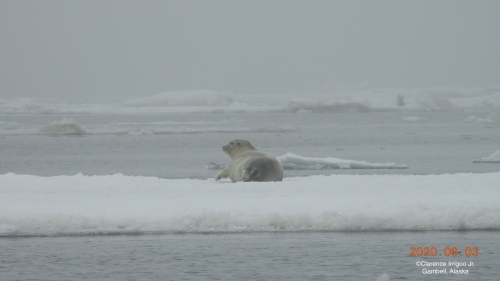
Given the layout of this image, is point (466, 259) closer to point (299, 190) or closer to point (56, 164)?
point (299, 190)

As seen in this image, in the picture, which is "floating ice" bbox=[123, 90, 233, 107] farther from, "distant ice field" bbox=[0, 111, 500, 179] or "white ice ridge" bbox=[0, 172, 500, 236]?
"white ice ridge" bbox=[0, 172, 500, 236]

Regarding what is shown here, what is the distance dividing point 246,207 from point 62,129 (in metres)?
25.2

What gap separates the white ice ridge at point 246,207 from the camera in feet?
25.7

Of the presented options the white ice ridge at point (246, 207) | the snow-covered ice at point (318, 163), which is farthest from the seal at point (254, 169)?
the snow-covered ice at point (318, 163)

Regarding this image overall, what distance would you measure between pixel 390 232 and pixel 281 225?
1.06m

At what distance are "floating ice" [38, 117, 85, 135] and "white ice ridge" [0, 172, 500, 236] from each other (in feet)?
72.9

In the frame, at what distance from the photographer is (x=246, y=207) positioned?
8242 millimetres

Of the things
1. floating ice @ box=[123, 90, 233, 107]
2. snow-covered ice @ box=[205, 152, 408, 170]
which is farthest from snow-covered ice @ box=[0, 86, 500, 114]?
snow-covered ice @ box=[205, 152, 408, 170]

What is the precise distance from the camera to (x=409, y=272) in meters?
5.99

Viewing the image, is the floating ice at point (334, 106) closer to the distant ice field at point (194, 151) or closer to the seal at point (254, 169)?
the distant ice field at point (194, 151)

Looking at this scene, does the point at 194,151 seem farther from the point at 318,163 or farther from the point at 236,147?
the point at 236,147

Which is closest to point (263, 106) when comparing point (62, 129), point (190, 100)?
point (190, 100)

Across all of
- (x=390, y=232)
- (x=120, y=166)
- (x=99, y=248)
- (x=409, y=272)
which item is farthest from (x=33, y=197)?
(x=120, y=166)

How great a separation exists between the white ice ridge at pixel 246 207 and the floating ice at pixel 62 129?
22.2m
